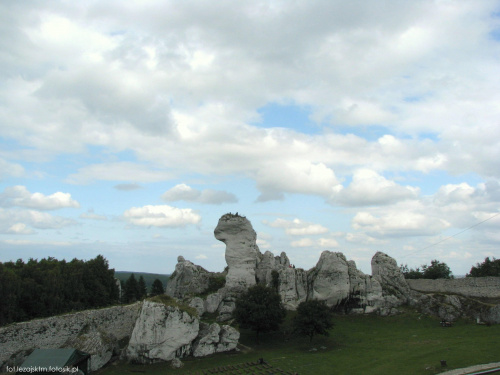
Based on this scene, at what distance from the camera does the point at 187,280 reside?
56812 mm

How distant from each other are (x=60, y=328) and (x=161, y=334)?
30.1 ft

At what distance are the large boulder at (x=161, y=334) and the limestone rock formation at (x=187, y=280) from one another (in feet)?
54.8

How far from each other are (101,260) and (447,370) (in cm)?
5082

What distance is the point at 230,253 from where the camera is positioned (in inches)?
2178

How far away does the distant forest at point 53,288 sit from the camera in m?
41.4

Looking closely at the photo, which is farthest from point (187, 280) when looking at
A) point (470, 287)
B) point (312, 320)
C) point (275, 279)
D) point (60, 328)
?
point (470, 287)

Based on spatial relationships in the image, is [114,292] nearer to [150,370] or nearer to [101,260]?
[101,260]

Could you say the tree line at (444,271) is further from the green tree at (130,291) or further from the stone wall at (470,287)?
the green tree at (130,291)

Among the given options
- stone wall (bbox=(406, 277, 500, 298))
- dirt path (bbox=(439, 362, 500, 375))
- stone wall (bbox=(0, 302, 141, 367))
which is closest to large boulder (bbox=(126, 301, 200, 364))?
stone wall (bbox=(0, 302, 141, 367))

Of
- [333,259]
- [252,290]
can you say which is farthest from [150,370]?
[333,259]

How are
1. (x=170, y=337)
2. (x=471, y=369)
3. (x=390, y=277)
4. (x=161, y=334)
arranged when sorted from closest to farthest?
(x=471, y=369) → (x=161, y=334) → (x=170, y=337) → (x=390, y=277)

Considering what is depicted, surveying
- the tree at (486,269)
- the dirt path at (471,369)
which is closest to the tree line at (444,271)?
the tree at (486,269)

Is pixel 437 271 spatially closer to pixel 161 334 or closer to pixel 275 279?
pixel 275 279

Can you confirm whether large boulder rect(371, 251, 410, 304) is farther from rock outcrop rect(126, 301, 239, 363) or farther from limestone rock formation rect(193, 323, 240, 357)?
rock outcrop rect(126, 301, 239, 363)
